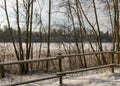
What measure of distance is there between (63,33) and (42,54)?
325 centimetres

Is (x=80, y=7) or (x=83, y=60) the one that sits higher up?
(x=80, y=7)

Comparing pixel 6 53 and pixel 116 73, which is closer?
pixel 116 73

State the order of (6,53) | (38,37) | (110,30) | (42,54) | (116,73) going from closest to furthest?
1. (116,73)
2. (6,53)
3. (110,30)
4. (42,54)
5. (38,37)

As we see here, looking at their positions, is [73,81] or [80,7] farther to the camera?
[80,7]

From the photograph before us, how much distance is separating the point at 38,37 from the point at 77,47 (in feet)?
18.1

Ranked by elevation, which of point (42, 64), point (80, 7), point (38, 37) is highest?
point (80, 7)

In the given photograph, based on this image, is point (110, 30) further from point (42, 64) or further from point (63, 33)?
point (42, 64)

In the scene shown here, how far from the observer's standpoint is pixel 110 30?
24.0 m

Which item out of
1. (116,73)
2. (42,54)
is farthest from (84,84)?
(42,54)

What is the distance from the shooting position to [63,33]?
27.0 m

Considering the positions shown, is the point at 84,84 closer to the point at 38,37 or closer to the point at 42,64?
the point at 42,64

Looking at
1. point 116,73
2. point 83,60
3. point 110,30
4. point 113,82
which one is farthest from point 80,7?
point 113,82

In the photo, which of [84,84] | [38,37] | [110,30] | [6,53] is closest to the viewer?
[84,84]

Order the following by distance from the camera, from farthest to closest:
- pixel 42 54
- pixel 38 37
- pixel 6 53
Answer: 1. pixel 38 37
2. pixel 42 54
3. pixel 6 53
